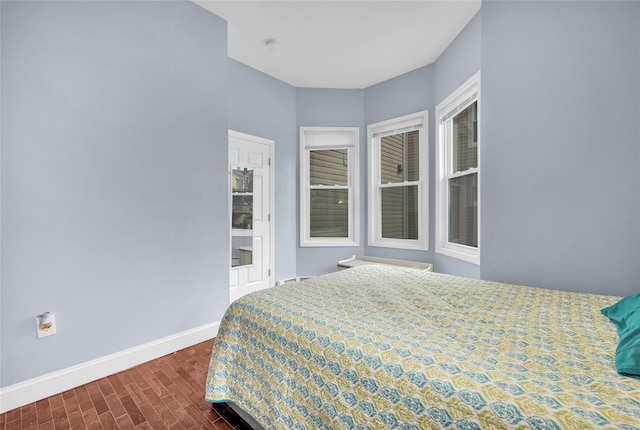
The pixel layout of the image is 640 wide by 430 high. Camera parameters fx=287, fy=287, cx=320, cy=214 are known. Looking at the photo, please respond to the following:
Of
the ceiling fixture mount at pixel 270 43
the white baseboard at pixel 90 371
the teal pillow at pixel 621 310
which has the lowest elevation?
the white baseboard at pixel 90 371

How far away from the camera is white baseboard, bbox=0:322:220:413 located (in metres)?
1.68

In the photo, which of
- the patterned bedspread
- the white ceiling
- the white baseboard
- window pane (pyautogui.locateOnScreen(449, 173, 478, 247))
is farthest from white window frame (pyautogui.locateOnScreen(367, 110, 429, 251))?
the white baseboard

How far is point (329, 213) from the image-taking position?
4148 millimetres

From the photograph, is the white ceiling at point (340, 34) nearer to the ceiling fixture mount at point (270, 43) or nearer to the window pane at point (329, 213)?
the ceiling fixture mount at point (270, 43)

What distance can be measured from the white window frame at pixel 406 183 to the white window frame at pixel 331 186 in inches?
7.4

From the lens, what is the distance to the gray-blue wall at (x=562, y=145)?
5.49 ft

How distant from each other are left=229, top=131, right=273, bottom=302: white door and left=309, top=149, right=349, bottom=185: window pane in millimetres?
683

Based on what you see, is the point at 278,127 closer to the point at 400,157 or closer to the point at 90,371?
the point at 400,157

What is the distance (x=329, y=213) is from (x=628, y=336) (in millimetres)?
3345

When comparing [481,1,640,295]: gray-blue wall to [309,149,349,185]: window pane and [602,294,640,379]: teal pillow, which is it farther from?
[309,149,349,185]: window pane

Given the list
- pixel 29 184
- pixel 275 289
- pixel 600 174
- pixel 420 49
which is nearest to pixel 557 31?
pixel 600 174

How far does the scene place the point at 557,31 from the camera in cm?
189

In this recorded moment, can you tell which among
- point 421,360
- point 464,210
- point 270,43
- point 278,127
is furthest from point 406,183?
point 421,360

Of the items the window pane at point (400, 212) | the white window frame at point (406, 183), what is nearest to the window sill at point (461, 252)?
the white window frame at point (406, 183)
